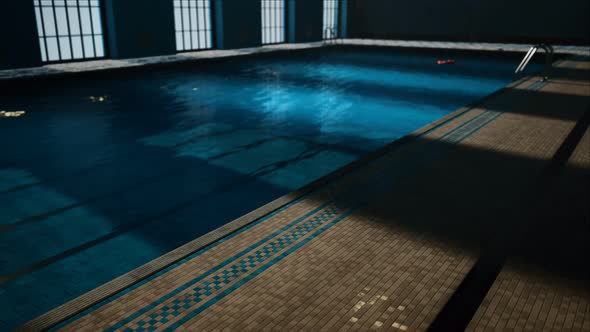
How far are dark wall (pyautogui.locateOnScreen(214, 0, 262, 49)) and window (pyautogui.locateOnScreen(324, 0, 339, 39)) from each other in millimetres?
6191

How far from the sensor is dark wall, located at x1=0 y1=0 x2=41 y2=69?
510 inches

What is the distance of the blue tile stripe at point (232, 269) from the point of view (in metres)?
3.12

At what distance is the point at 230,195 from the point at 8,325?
102 inches

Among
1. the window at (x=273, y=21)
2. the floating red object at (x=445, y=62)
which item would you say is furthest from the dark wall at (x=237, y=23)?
the floating red object at (x=445, y=62)

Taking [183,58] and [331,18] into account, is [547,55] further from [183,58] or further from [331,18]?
[331,18]

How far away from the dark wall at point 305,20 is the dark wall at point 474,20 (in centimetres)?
344

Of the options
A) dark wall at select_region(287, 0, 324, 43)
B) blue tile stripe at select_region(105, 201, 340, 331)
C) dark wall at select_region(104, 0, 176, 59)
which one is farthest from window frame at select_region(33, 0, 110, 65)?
blue tile stripe at select_region(105, 201, 340, 331)

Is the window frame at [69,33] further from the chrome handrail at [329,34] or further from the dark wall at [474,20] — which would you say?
the dark wall at [474,20]

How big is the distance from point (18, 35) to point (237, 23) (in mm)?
8932

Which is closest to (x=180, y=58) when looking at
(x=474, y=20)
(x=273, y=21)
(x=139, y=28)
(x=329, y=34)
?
(x=139, y=28)

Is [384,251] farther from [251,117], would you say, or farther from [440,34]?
[440,34]

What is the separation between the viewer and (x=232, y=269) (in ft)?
11.8

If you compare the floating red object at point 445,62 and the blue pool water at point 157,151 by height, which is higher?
the floating red object at point 445,62

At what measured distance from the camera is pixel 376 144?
24.4 feet
